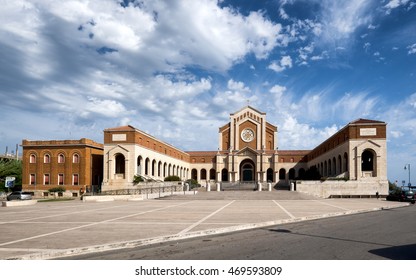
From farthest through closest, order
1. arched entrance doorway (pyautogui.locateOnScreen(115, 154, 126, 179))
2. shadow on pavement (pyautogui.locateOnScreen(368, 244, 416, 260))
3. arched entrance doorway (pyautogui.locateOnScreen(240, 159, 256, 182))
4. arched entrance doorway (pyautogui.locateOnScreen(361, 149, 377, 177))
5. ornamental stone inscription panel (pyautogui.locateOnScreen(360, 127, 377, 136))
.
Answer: arched entrance doorway (pyautogui.locateOnScreen(240, 159, 256, 182)) → arched entrance doorway (pyautogui.locateOnScreen(115, 154, 126, 179)) → arched entrance doorway (pyautogui.locateOnScreen(361, 149, 377, 177)) → ornamental stone inscription panel (pyautogui.locateOnScreen(360, 127, 377, 136)) → shadow on pavement (pyautogui.locateOnScreen(368, 244, 416, 260))

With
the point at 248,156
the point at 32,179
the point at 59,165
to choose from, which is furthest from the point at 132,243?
the point at 248,156

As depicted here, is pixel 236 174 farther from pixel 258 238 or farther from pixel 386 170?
pixel 258 238

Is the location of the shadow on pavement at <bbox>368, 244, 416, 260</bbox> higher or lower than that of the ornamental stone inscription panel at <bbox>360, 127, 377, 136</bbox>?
lower

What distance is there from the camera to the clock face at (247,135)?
234ft

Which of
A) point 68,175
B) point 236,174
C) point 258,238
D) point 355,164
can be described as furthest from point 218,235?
point 236,174

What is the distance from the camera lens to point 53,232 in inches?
482

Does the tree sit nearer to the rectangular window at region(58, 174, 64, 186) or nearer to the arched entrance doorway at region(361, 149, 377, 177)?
the rectangular window at region(58, 174, 64, 186)

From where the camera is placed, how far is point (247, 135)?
235ft

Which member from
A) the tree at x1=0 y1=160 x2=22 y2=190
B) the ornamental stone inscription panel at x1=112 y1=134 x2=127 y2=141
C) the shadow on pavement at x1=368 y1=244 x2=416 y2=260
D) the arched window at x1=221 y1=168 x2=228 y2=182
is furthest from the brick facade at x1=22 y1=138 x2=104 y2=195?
the shadow on pavement at x1=368 y1=244 x2=416 y2=260

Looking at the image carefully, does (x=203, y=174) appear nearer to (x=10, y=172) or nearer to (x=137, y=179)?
(x=137, y=179)

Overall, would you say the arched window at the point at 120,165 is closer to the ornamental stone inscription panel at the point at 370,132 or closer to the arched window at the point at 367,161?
the ornamental stone inscription panel at the point at 370,132

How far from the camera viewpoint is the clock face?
7119 cm

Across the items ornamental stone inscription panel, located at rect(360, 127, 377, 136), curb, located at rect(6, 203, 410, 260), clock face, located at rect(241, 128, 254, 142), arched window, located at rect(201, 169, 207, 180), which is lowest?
arched window, located at rect(201, 169, 207, 180)

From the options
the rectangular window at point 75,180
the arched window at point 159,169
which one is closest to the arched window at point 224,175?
the arched window at point 159,169
